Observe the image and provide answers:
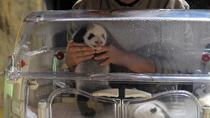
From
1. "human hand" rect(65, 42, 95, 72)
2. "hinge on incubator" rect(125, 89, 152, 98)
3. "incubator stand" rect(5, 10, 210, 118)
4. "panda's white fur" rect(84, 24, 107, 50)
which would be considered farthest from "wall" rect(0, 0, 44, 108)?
"hinge on incubator" rect(125, 89, 152, 98)

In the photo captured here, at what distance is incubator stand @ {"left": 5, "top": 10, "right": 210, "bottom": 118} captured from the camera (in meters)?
1.71

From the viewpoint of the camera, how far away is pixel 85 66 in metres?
1.82

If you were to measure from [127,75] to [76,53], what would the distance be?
340mm

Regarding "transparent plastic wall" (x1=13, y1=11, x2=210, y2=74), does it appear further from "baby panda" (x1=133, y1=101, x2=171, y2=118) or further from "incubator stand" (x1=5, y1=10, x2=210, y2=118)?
"baby panda" (x1=133, y1=101, x2=171, y2=118)

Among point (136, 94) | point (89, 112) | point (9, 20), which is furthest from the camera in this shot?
point (9, 20)

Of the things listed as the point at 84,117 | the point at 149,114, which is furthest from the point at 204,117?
the point at 84,117

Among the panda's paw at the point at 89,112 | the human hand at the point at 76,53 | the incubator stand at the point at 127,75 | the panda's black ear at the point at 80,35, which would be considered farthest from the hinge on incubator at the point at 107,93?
the panda's black ear at the point at 80,35

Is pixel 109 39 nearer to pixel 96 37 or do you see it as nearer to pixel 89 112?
pixel 96 37

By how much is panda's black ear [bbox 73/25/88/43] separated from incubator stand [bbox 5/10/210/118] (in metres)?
0.02

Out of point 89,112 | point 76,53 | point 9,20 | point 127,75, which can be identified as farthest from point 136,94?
point 9,20

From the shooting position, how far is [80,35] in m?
1.85

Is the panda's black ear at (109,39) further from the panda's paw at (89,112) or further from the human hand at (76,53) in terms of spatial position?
the panda's paw at (89,112)

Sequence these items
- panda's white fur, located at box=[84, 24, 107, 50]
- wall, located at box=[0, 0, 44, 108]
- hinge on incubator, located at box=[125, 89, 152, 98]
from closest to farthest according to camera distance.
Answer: hinge on incubator, located at box=[125, 89, 152, 98], panda's white fur, located at box=[84, 24, 107, 50], wall, located at box=[0, 0, 44, 108]

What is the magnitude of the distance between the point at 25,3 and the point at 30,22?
2.87 metres
